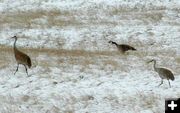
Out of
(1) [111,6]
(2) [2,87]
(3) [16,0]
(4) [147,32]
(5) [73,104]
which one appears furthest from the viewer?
(3) [16,0]

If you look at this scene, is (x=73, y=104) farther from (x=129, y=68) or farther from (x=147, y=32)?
(x=147, y=32)

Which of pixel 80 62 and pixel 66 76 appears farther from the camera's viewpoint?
pixel 80 62

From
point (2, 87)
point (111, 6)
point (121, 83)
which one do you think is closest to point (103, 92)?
point (121, 83)

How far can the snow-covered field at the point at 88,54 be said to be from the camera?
18.4 meters

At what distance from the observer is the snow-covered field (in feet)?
60.2

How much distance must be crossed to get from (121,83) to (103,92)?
1513mm

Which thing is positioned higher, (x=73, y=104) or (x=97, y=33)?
(x=97, y=33)

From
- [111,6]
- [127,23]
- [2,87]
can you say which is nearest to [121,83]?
[2,87]

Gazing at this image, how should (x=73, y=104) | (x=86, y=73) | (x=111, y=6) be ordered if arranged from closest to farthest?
1. (x=73, y=104)
2. (x=86, y=73)
3. (x=111, y=6)

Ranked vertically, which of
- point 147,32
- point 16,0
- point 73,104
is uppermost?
point 16,0

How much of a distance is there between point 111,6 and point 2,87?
16745 millimetres

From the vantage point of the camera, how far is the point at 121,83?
66.7ft

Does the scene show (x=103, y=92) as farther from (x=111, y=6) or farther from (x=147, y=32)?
(x=111, y=6)

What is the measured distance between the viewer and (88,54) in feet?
83.8
